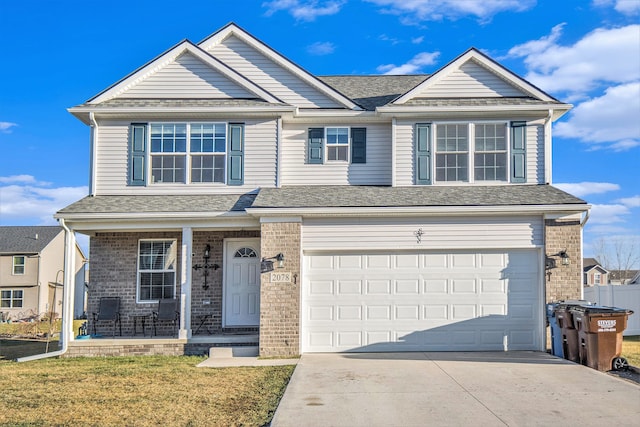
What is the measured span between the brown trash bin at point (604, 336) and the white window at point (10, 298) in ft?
113

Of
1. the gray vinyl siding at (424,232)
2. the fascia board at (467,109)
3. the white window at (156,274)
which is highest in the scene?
the fascia board at (467,109)

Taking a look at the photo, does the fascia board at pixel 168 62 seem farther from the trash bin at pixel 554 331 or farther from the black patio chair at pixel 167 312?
the trash bin at pixel 554 331

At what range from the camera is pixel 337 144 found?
51.0 ft

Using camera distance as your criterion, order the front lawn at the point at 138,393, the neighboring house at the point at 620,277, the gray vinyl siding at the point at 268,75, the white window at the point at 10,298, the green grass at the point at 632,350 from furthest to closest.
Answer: the neighboring house at the point at 620,277
the white window at the point at 10,298
the gray vinyl siding at the point at 268,75
the green grass at the point at 632,350
the front lawn at the point at 138,393

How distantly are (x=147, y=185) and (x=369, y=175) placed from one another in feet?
17.5

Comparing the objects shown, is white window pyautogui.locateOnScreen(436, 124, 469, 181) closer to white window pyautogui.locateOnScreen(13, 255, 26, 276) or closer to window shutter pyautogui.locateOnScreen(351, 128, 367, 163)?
window shutter pyautogui.locateOnScreen(351, 128, 367, 163)

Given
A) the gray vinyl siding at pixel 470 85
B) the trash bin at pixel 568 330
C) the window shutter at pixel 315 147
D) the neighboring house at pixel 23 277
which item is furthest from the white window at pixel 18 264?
the trash bin at pixel 568 330

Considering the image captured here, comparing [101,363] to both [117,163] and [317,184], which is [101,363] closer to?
[117,163]

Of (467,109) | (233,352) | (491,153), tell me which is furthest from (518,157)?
(233,352)

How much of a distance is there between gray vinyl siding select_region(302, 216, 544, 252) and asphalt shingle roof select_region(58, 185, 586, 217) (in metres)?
0.40

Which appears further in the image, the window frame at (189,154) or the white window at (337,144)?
the white window at (337,144)

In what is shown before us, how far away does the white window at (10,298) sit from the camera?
1465 inches

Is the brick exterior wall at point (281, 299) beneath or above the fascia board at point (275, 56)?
beneath

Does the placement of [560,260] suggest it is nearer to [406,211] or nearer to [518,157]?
[518,157]
